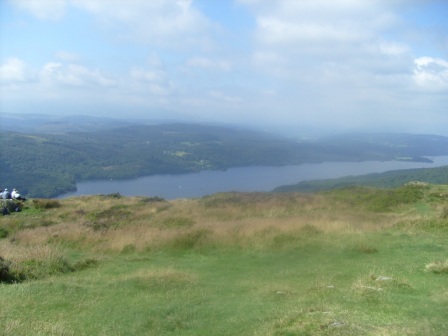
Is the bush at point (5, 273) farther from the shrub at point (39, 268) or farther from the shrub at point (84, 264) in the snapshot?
the shrub at point (84, 264)

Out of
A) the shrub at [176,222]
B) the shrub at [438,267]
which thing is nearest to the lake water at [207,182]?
the shrub at [176,222]

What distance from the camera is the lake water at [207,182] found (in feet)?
379

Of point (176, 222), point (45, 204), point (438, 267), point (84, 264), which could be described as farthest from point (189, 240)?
point (45, 204)

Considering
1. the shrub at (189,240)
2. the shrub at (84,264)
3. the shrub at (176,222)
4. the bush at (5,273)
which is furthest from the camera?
the shrub at (176,222)

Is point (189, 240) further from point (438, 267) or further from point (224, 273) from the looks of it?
point (438, 267)

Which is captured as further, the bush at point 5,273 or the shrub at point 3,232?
the shrub at point 3,232

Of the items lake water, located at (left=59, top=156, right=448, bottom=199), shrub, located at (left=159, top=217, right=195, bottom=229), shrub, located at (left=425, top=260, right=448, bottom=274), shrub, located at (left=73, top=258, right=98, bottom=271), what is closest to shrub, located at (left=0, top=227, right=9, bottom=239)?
shrub, located at (left=73, top=258, right=98, bottom=271)

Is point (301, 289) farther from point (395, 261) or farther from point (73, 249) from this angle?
point (73, 249)

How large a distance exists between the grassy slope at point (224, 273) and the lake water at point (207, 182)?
7912 centimetres

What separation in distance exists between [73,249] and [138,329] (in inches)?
496

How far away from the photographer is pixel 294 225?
74.1 feet

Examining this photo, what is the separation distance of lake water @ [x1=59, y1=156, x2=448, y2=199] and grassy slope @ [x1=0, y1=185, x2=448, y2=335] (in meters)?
79.1

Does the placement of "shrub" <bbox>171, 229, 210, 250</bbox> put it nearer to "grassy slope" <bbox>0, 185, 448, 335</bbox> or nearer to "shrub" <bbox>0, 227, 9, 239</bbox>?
"grassy slope" <bbox>0, 185, 448, 335</bbox>

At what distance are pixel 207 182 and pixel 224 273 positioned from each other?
127 m
